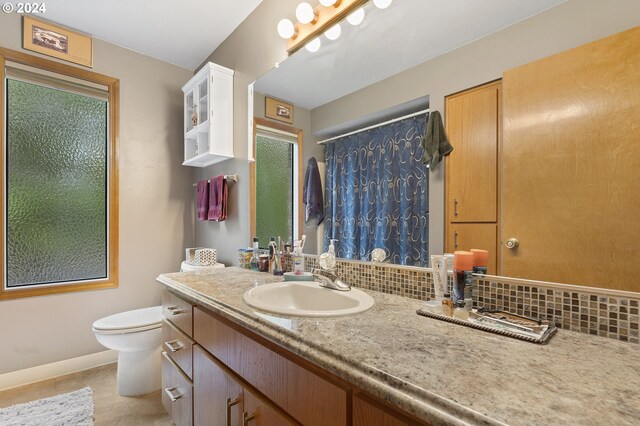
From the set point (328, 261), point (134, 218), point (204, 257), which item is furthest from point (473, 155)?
point (134, 218)

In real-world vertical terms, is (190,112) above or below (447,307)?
above

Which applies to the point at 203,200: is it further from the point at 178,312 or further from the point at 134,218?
the point at 178,312

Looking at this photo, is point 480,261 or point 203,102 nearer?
point 480,261

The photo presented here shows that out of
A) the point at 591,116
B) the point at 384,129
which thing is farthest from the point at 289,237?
the point at 591,116

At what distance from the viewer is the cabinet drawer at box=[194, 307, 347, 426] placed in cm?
65

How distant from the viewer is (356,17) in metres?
1.36

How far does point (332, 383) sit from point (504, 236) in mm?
665

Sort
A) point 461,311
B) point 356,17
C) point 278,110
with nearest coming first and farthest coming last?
point 461,311 → point 356,17 → point 278,110

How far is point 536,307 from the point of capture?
2.78ft

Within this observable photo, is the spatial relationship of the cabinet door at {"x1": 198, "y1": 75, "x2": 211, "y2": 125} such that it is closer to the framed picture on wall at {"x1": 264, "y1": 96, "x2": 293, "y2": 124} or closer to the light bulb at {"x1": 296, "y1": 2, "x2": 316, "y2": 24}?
the framed picture on wall at {"x1": 264, "y1": 96, "x2": 293, "y2": 124}

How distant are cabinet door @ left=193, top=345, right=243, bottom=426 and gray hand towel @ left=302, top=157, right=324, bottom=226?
77 cm

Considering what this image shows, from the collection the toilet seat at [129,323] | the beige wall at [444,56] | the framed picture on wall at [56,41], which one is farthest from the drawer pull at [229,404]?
the framed picture on wall at [56,41]

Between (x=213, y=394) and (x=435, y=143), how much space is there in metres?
1.22

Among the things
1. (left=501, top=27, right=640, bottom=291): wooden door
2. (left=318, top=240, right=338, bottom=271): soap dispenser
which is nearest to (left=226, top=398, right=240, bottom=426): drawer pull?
(left=318, top=240, right=338, bottom=271): soap dispenser
